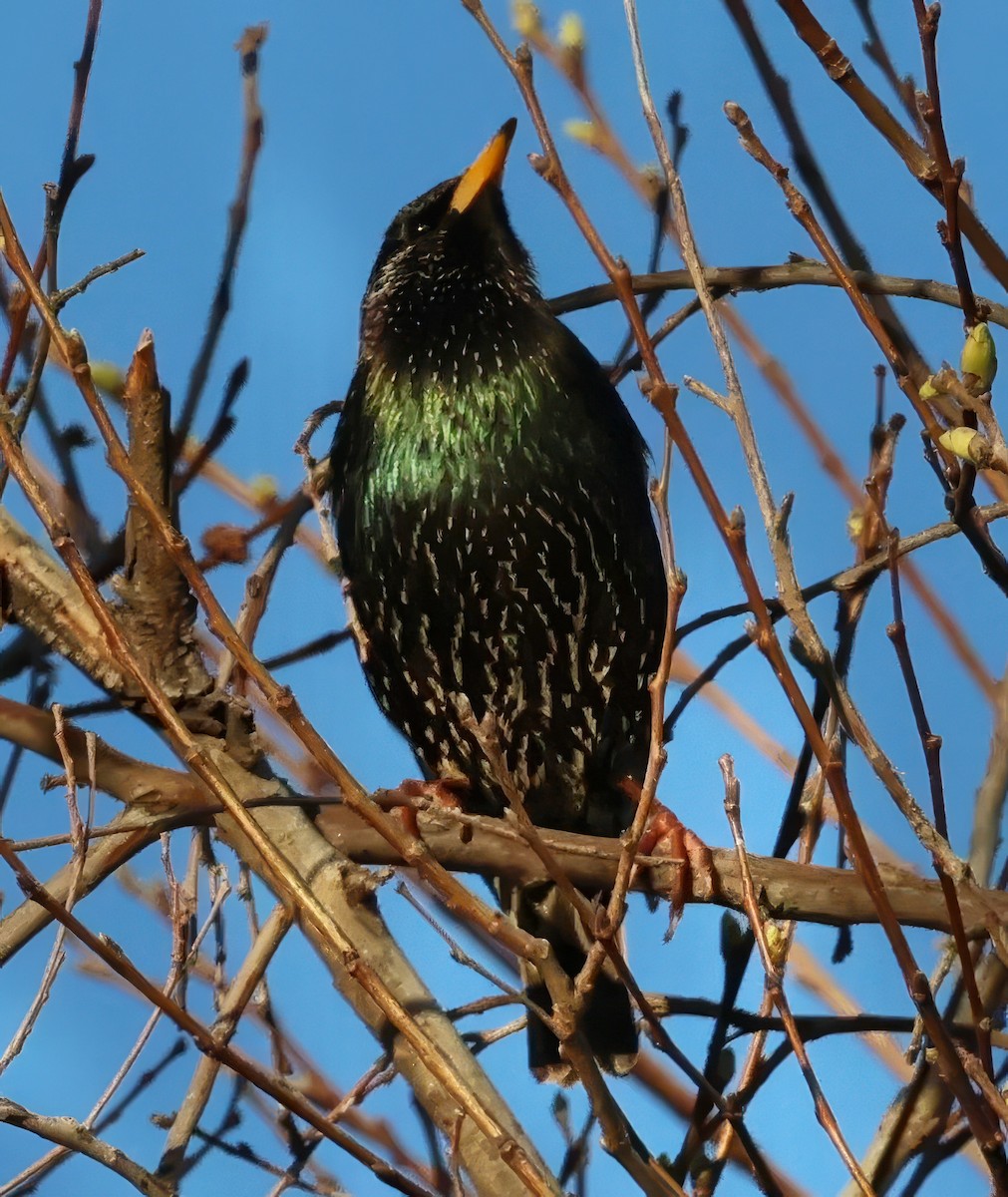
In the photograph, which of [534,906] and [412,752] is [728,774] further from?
[412,752]

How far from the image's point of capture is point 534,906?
3312 mm

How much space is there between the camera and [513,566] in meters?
3.15

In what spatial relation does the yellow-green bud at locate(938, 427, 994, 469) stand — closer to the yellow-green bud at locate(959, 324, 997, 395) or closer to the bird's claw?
the yellow-green bud at locate(959, 324, 997, 395)

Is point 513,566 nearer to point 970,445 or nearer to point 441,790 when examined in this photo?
point 441,790

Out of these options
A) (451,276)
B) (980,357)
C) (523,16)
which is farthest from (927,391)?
(451,276)

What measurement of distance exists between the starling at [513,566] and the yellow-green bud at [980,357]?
157cm

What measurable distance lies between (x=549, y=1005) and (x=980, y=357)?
1920 mm

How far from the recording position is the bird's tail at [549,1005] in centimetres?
315

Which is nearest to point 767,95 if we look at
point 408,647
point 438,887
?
point 438,887

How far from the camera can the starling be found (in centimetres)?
316

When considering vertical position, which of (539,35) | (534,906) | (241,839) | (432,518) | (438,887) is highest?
(539,35)

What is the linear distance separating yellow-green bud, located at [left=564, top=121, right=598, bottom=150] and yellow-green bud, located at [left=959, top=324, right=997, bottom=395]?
4.73ft

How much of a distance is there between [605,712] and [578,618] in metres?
0.25

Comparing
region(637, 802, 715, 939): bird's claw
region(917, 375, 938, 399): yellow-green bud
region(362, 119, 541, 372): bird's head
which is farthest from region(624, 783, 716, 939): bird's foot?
region(362, 119, 541, 372): bird's head
